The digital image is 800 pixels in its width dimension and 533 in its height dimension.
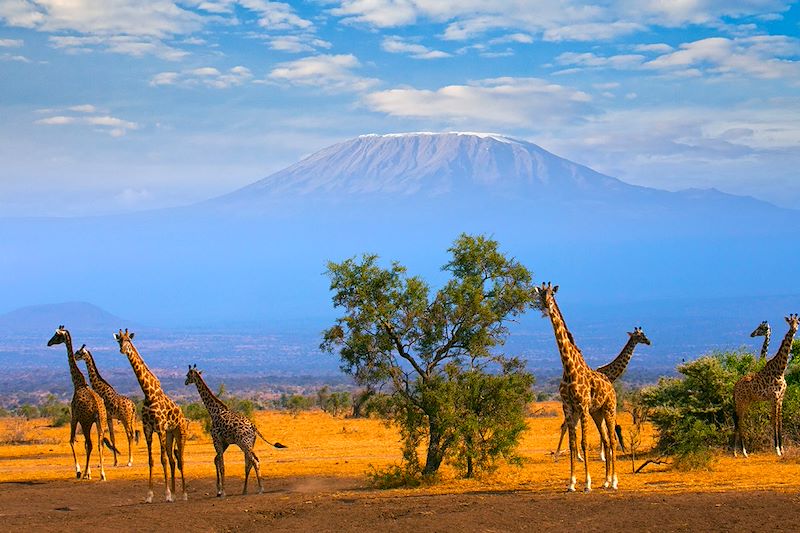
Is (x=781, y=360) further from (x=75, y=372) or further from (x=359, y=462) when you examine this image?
(x=75, y=372)

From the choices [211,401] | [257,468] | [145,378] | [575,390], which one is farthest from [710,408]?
[145,378]

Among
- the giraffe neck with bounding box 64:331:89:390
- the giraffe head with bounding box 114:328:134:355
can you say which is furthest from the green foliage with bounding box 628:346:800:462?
the giraffe neck with bounding box 64:331:89:390

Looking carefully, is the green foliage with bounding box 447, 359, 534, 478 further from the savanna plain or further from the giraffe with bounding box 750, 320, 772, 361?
the giraffe with bounding box 750, 320, 772, 361

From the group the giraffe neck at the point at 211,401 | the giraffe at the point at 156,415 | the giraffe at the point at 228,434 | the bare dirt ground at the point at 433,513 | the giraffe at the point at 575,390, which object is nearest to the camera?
the bare dirt ground at the point at 433,513

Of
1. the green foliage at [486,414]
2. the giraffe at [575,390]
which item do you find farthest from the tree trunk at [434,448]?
the giraffe at [575,390]

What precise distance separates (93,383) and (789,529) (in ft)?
66.0

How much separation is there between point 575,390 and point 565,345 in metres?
0.93

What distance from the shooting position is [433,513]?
20531 millimetres

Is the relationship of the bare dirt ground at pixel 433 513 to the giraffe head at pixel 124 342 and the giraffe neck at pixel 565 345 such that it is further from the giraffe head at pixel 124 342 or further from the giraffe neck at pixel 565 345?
the giraffe head at pixel 124 342

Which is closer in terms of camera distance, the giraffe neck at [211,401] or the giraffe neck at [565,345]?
the giraffe neck at [565,345]

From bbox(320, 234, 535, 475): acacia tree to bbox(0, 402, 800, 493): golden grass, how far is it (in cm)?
187

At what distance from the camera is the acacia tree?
1045 inches

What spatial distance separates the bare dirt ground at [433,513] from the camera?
19.0 metres

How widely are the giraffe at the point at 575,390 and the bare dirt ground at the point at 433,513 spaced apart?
2.70ft
